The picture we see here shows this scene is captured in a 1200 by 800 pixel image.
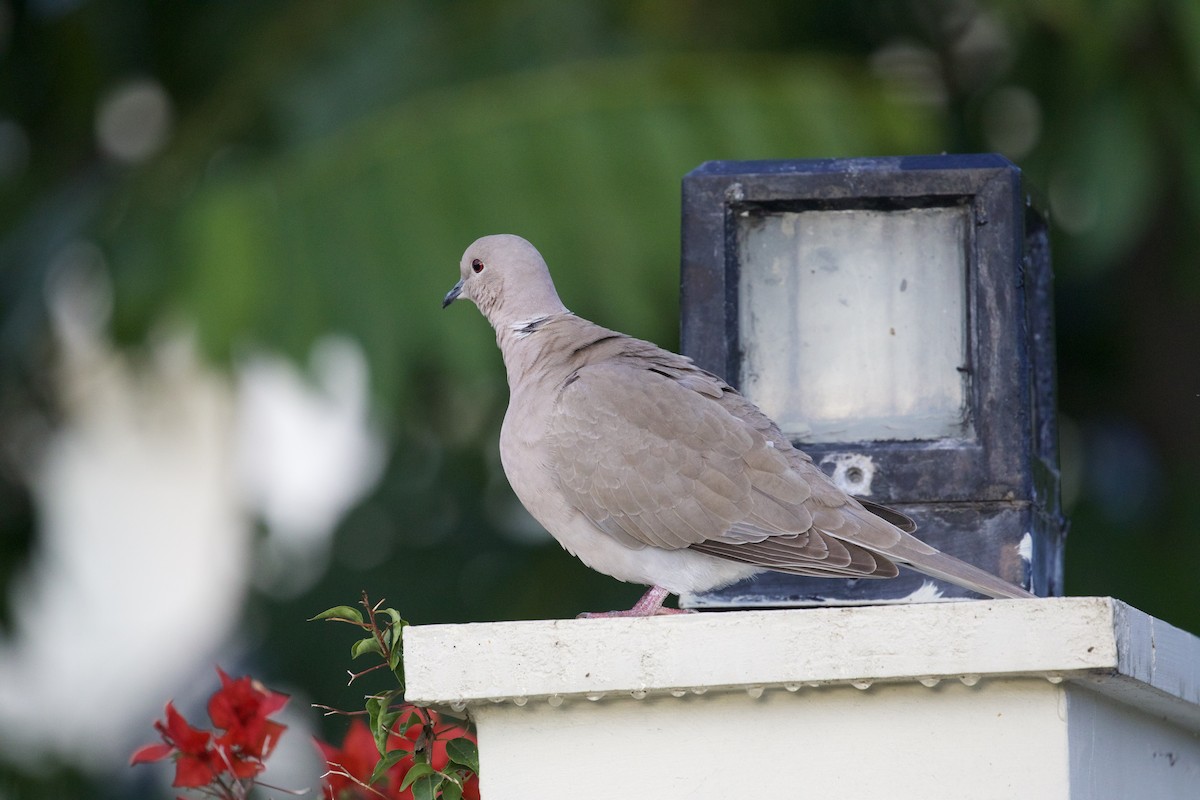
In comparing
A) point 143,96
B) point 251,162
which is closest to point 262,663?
point 251,162

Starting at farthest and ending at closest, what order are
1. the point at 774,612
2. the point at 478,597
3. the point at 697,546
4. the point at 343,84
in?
the point at 478,597
the point at 343,84
the point at 697,546
the point at 774,612

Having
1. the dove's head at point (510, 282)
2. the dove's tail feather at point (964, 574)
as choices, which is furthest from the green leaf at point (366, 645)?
the dove's head at point (510, 282)

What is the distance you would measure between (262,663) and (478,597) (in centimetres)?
108

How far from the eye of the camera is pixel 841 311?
9.91 ft

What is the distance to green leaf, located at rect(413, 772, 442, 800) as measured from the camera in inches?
95.2

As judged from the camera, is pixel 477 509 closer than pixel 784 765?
No

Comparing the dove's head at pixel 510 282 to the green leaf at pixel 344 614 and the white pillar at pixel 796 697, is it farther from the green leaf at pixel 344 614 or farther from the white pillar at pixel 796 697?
the white pillar at pixel 796 697

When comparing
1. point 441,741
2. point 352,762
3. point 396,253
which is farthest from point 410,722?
point 396,253

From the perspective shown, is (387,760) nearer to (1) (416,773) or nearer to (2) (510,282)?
(1) (416,773)

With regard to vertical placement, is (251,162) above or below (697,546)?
above

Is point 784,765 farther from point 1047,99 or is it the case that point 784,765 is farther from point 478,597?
point 478,597

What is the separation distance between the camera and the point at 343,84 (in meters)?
6.14

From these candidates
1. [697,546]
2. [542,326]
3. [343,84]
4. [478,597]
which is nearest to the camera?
[697,546]

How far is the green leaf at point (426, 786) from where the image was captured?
7.93 feet
